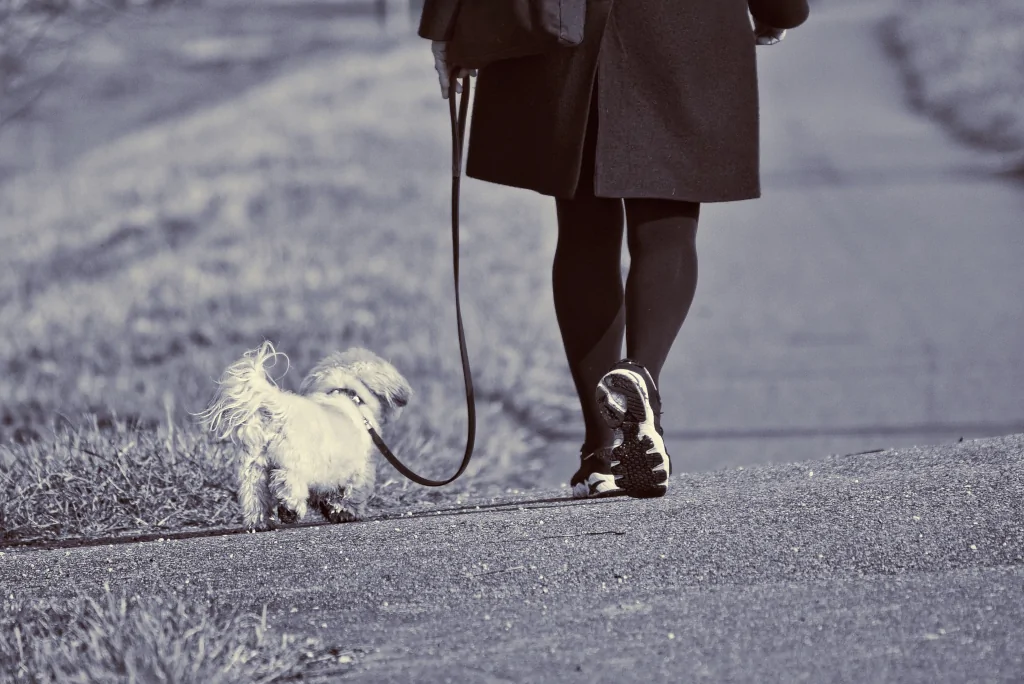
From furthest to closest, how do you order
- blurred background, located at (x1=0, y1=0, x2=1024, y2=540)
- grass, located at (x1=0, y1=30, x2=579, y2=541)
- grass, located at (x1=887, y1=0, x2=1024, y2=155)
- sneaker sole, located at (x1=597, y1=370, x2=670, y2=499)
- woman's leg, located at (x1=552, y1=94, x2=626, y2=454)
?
1. grass, located at (x1=887, y1=0, x2=1024, y2=155)
2. blurred background, located at (x1=0, y1=0, x2=1024, y2=540)
3. grass, located at (x1=0, y1=30, x2=579, y2=541)
4. woman's leg, located at (x1=552, y1=94, x2=626, y2=454)
5. sneaker sole, located at (x1=597, y1=370, x2=670, y2=499)

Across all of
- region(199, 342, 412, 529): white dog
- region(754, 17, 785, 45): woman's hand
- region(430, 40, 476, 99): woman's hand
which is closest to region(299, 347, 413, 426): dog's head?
region(199, 342, 412, 529): white dog

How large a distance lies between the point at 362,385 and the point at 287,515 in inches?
18.6

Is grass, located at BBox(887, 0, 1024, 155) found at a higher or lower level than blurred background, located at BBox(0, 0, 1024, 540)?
higher

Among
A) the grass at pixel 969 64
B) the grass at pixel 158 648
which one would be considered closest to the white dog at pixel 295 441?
the grass at pixel 158 648

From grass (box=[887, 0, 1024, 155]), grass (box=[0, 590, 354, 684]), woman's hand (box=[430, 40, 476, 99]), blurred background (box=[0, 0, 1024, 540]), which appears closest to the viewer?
grass (box=[0, 590, 354, 684])

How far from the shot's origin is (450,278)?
1049 centimetres

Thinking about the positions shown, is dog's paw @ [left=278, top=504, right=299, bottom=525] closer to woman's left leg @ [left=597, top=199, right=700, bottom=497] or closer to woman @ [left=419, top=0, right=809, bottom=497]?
woman @ [left=419, top=0, right=809, bottom=497]

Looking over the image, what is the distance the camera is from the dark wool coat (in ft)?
14.1

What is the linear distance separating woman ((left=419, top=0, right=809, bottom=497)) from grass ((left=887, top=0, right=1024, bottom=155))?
11.5 m

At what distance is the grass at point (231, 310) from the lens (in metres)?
5.56

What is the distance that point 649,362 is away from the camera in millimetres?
4426

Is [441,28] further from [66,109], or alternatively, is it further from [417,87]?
[66,109]

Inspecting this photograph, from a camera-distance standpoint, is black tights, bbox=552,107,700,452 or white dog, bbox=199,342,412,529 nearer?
black tights, bbox=552,107,700,452

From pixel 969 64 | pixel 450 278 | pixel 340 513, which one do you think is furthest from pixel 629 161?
pixel 969 64
